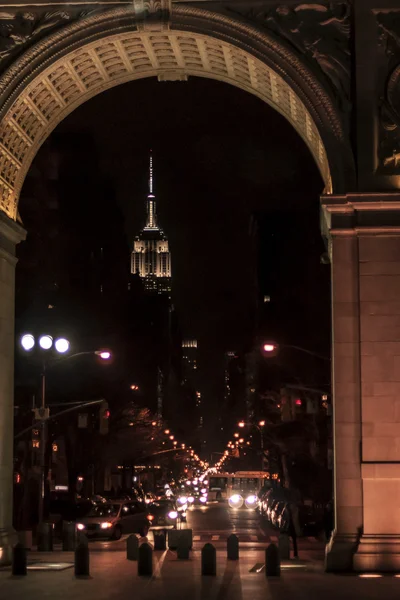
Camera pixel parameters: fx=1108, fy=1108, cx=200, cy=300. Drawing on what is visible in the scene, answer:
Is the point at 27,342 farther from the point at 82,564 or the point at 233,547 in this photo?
the point at 82,564

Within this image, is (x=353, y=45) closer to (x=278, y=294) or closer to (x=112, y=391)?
(x=112, y=391)

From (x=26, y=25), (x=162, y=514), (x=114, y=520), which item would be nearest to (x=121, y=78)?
(x=26, y=25)

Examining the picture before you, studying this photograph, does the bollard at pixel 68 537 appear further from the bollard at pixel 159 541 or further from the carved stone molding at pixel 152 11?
the carved stone molding at pixel 152 11

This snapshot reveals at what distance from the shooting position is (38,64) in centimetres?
3238

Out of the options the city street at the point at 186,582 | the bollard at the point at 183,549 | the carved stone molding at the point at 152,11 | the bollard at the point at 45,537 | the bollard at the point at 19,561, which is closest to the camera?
the city street at the point at 186,582

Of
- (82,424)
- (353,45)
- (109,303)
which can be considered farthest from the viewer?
(109,303)

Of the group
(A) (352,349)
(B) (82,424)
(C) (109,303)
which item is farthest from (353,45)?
(C) (109,303)

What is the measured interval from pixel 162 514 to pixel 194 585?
1668 inches

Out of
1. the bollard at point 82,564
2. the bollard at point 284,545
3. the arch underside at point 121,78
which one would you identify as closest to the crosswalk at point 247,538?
the bollard at point 284,545

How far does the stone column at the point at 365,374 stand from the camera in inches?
1160

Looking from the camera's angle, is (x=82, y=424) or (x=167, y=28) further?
(x=82, y=424)

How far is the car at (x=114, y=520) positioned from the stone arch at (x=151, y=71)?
76.4 ft

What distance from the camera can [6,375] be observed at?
3369 centimetres

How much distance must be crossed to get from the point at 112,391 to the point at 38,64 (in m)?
53.0
